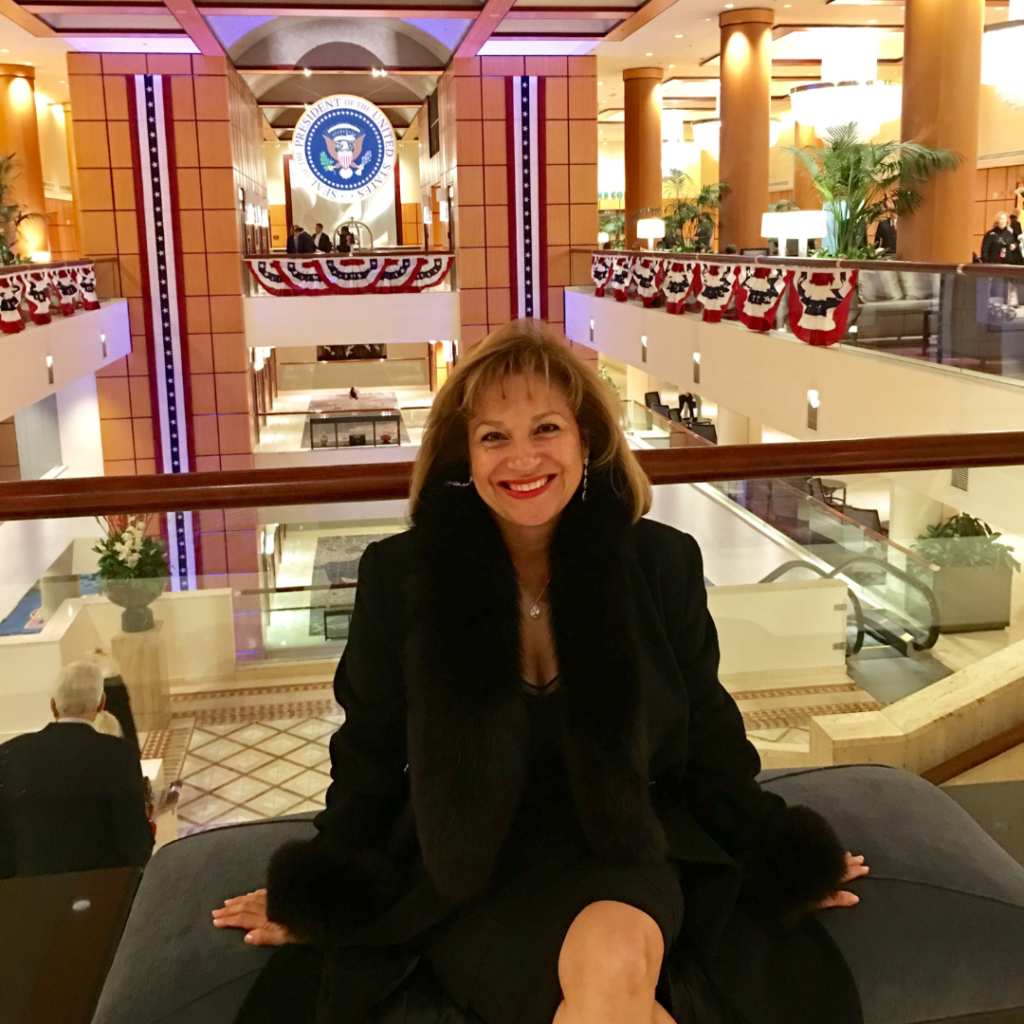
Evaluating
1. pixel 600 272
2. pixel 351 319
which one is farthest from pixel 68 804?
pixel 351 319

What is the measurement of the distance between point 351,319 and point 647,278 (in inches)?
199

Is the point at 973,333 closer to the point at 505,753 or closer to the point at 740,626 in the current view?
the point at 740,626

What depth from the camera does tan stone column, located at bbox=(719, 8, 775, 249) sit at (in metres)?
15.1

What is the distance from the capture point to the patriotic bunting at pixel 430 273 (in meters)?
17.5

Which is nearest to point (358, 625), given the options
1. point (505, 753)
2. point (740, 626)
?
point (505, 753)

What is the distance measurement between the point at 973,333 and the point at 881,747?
4.58 metres

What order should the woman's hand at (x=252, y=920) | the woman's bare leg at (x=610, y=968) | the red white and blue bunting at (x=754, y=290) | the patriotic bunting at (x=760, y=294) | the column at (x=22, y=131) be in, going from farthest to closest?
the column at (x=22, y=131)
the patriotic bunting at (x=760, y=294)
the red white and blue bunting at (x=754, y=290)
the woman's hand at (x=252, y=920)
the woman's bare leg at (x=610, y=968)

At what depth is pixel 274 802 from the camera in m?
2.64

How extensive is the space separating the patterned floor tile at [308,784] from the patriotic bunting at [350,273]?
14.7 metres

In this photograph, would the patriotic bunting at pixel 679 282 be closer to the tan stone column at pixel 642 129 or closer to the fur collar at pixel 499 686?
the tan stone column at pixel 642 129

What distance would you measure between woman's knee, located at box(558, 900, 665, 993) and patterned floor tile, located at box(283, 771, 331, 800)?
47.0 inches

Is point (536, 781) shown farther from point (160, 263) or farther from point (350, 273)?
point (160, 263)

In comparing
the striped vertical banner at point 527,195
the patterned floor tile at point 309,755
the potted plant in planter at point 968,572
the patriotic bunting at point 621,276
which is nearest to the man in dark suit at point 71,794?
the patterned floor tile at point 309,755

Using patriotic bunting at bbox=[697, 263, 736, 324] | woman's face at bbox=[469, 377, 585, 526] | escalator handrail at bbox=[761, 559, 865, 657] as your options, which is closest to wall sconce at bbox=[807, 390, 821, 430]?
patriotic bunting at bbox=[697, 263, 736, 324]
